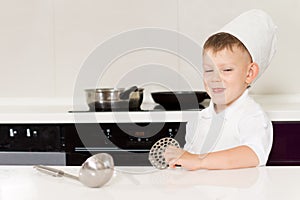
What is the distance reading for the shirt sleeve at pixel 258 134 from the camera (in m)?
1.38

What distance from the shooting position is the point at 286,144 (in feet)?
6.90

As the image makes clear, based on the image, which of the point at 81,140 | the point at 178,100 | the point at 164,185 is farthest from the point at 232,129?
the point at 81,140

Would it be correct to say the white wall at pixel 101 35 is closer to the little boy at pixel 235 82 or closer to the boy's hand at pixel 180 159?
the little boy at pixel 235 82

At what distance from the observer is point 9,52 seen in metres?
2.75

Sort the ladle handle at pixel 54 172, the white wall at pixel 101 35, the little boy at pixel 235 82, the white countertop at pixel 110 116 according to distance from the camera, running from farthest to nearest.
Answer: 1. the white wall at pixel 101 35
2. the white countertop at pixel 110 116
3. the little boy at pixel 235 82
4. the ladle handle at pixel 54 172

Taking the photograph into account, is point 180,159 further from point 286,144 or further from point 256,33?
point 286,144

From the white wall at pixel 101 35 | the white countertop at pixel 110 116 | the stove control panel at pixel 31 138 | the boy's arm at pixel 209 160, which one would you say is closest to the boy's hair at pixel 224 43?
the boy's arm at pixel 209 160

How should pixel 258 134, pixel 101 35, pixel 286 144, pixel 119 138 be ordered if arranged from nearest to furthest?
1. pixel 258 134
2. pixel 286 144
3. pixel 119 138
4. pixel 101 35

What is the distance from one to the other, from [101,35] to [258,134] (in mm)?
1400

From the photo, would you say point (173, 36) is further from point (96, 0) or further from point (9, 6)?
point (9, 6)

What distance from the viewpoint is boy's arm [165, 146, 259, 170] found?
125cm

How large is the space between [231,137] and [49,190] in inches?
26.8

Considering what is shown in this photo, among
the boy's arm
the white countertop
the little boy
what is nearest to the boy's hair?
the little boy

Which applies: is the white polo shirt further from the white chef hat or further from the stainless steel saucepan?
the stainless steel saucepan
